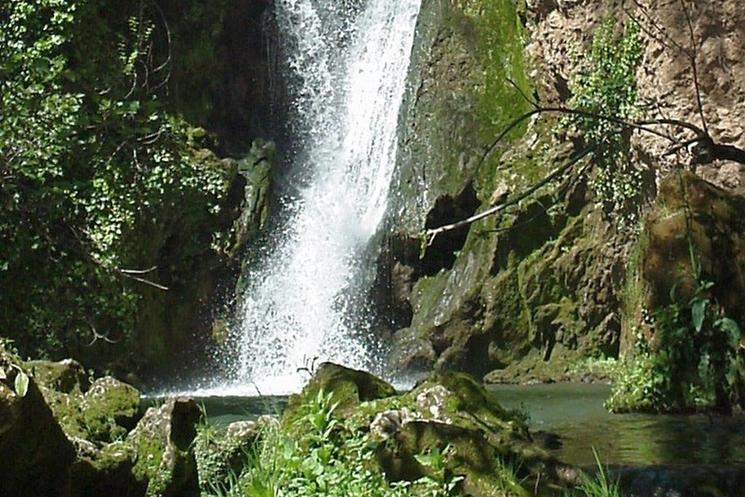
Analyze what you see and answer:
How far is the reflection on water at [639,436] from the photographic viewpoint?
6707 millimetres

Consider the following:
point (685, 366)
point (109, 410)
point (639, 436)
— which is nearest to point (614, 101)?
point (685, 366)

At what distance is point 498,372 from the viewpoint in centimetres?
1578

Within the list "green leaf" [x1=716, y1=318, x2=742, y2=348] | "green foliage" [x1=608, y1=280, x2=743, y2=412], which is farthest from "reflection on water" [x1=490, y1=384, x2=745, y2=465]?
"green leaf" [x1=716, y1=318, x2=742, y2=348]

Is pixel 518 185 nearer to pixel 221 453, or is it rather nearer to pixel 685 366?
pixel 685 366

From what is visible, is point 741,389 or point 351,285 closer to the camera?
point 741,389

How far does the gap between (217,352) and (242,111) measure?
529cm

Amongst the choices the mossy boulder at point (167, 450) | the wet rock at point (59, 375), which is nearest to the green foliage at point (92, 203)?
the wet rock at point (59, 375)

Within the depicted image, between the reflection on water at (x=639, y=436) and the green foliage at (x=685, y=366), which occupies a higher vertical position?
the green foliage at (x=685, y=366)

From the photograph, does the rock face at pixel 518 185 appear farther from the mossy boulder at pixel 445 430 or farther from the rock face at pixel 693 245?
the mossy boulder at pixel 445 430

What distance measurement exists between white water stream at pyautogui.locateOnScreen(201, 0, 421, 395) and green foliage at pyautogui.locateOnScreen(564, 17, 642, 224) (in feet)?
13.6

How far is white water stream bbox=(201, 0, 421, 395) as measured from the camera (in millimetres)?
17547

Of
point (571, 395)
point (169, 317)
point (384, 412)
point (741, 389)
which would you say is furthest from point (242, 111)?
point (384, 412)

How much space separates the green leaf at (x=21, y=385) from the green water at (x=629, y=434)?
2525 mm

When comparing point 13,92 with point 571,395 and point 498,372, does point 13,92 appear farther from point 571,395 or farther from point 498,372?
point 498,372
